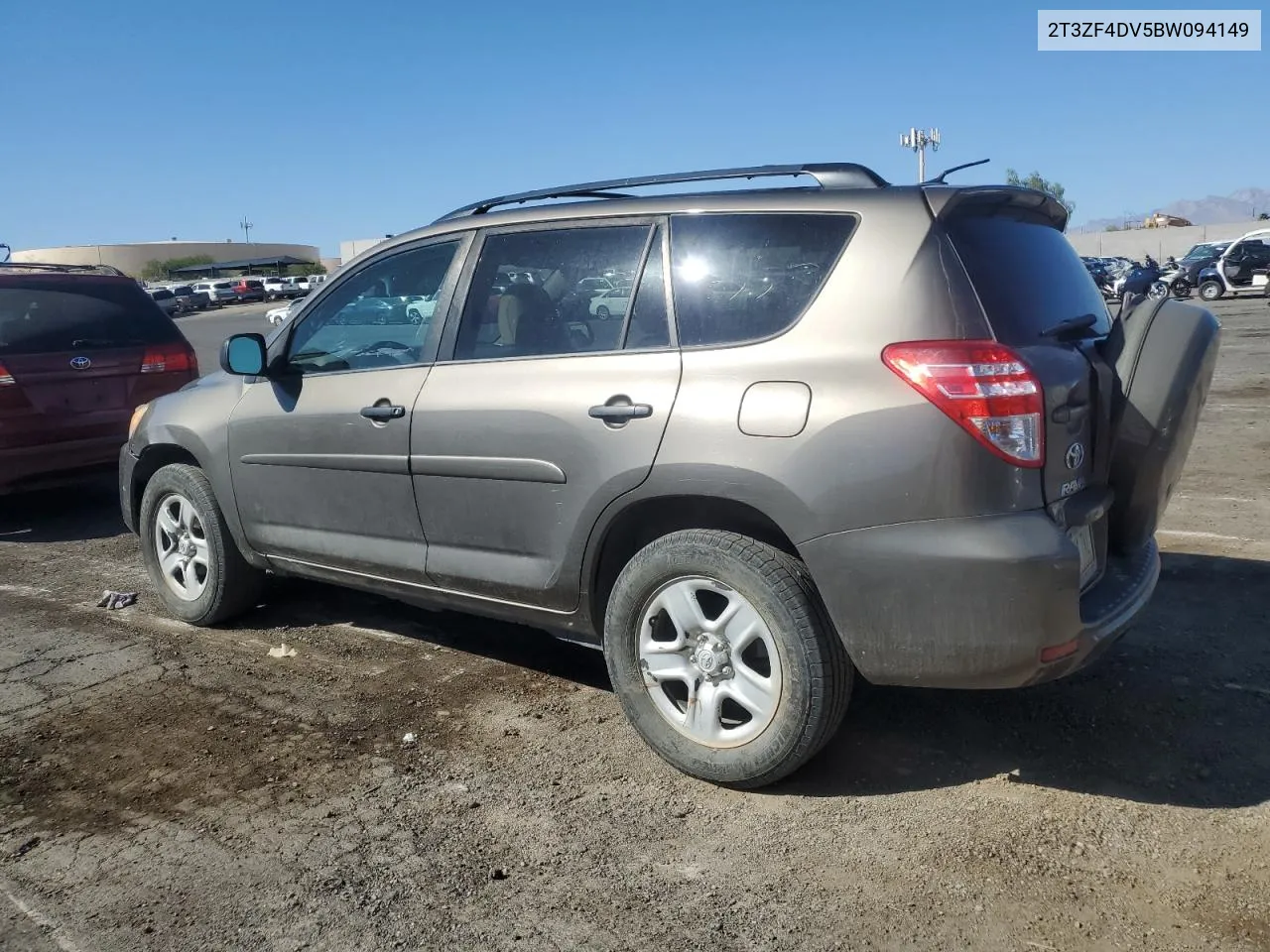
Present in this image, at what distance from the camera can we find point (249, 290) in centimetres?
6097

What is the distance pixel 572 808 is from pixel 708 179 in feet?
7.08

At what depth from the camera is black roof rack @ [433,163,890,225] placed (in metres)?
3.45

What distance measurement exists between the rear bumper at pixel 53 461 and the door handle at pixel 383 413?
4034 mm

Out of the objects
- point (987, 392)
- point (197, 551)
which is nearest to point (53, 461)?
point (197, 551)

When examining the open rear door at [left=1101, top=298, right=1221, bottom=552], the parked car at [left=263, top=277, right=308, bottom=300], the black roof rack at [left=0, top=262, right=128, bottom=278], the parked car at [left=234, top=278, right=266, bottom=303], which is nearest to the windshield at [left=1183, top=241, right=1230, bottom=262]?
the black roof rack at [left=0, top=262, right=128, bottom=278]

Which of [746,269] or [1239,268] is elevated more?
[746,269]

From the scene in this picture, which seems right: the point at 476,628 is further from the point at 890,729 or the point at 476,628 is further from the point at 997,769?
the point at 997,769

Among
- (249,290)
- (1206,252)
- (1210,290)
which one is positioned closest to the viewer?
(1210,290)

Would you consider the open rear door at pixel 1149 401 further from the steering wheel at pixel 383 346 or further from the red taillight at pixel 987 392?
the steering wheel at pixel 383 346

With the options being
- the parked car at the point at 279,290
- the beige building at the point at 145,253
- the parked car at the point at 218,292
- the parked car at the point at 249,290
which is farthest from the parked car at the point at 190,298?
the beige building at the point at 145,253

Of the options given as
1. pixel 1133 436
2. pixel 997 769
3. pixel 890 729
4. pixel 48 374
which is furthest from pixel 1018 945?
pixel 48 374

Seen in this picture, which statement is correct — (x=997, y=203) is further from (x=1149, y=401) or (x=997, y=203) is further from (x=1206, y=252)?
(x=1206, y=252)

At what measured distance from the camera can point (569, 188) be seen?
13.5 feet

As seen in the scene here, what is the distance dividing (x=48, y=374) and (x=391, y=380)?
419 cm
